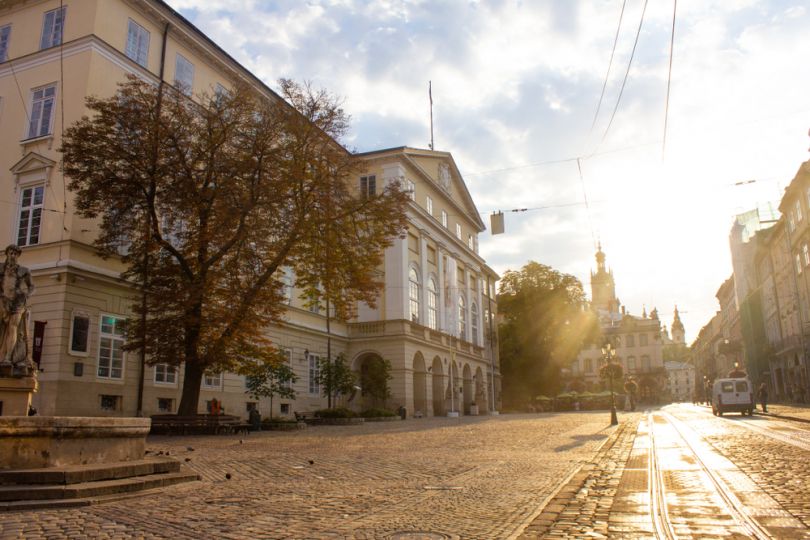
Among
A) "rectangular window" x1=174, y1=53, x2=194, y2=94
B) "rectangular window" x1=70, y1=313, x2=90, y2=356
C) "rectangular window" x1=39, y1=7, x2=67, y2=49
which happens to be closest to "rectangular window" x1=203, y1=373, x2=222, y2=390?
"rectangular window" x1=70, y1=313, x2=90, y2=356

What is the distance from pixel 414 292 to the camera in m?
48.8

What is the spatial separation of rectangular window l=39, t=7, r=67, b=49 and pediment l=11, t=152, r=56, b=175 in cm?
501

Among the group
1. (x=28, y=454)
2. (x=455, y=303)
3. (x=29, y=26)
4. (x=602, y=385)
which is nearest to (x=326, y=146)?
(x=29, y=26)

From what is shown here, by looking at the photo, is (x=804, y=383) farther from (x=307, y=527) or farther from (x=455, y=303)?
(x=307, y=527)

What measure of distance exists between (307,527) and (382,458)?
7662mm

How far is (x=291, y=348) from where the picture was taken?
38.2 metres

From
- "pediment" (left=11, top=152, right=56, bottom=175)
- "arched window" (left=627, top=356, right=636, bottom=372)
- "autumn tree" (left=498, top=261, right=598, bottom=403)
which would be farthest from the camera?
"arched window" (left=627, top=356, right=636, bottom=372)

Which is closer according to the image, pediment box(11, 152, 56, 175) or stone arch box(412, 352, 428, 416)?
pediment box(11, 152, 56, 175)

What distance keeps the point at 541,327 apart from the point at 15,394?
61.3 m

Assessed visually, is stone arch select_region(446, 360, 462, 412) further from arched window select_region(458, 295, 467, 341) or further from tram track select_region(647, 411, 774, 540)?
tram track select_region(647, 411, 774, 540)

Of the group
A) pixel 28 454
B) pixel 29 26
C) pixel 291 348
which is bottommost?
pixel 28 454

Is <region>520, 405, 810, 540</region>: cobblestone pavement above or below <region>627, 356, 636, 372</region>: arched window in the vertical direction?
below

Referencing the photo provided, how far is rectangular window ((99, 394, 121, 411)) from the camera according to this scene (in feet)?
80.7

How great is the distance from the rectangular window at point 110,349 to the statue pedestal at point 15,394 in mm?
15489
